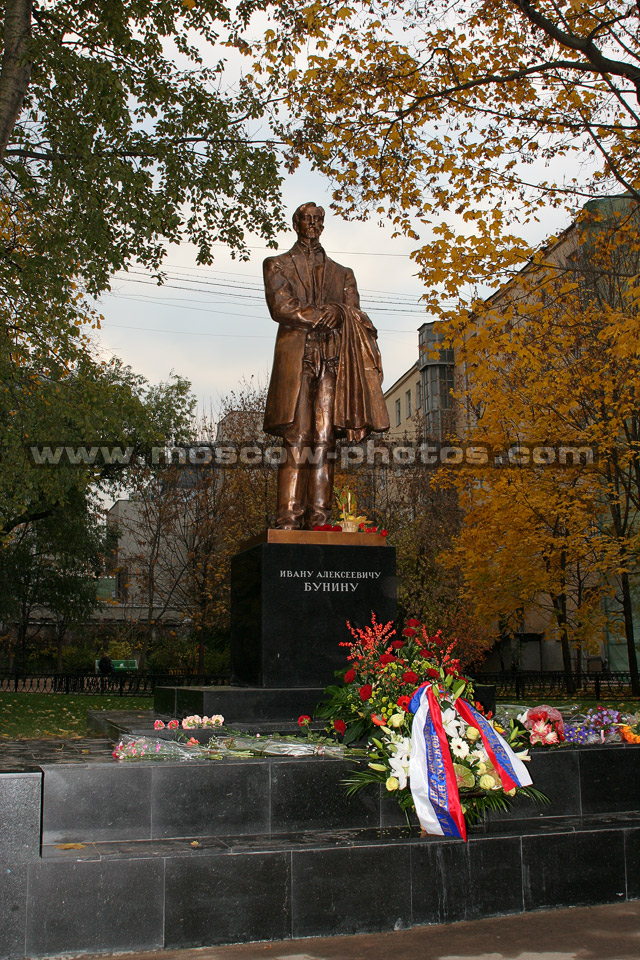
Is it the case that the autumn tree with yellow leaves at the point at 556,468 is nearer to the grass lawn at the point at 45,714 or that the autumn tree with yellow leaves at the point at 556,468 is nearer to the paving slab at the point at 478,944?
the grass lawn at the point at 45,714

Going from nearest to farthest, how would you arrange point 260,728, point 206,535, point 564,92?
1. point 260,728
2. point 564,92
3. point 206,535

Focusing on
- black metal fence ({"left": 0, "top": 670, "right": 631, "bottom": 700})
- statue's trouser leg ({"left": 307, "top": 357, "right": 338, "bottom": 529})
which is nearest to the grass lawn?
black metal fence ({"left": 0, "top": 670, "right": 631, "bottom": 700})

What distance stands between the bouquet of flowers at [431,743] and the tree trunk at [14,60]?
10.6 m

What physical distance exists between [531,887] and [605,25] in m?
9.88

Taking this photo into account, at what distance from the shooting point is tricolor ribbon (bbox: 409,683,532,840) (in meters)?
5.20

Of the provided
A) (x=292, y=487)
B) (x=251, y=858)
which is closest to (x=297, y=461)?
(x=292, y=487)

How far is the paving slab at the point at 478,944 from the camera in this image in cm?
467

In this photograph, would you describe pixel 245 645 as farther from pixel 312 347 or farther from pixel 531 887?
pixel 531 887

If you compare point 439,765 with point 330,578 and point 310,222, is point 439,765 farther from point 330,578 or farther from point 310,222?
point 310,222

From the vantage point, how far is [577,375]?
1925cm

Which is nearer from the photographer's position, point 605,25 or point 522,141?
point 605,25

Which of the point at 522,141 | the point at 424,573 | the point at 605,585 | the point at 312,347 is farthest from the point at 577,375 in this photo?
the point at 312,347

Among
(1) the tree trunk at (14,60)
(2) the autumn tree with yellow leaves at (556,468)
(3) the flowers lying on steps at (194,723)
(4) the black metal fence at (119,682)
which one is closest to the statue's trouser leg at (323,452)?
(3) the flowers lying on steps at (194,723)

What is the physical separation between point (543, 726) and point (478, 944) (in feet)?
6.24
